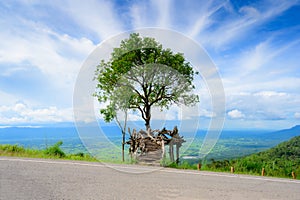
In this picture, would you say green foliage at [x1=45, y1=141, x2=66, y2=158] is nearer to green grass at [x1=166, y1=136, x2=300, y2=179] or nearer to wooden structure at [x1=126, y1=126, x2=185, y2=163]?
wooden structure at [x1=126, y1=126, x2=185, y2=163]

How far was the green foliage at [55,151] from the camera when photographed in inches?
479


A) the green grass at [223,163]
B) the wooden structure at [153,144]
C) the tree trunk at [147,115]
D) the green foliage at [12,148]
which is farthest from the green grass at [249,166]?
the green foliage at [12,148]

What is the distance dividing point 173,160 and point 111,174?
4.80m

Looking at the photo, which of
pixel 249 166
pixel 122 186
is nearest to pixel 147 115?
pixel 249 166

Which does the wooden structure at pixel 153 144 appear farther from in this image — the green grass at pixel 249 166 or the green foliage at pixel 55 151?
the green foliage at pixel 55 151

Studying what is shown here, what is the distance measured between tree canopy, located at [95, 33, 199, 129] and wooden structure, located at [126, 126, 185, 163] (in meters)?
1.13

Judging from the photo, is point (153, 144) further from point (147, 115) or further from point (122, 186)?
point (122, 186)

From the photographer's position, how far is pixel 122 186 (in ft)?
19.2

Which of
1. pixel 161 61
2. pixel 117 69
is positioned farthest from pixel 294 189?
pixel 117 69

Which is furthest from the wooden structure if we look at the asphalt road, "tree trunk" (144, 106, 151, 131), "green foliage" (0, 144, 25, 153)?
"green foliage" (0, 144, 25, 153)

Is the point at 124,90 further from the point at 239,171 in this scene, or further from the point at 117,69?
the point at 239,171

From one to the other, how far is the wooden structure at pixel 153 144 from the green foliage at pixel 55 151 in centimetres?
328

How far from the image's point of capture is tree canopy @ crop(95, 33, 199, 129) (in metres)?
13.0

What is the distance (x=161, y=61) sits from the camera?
525 inches
